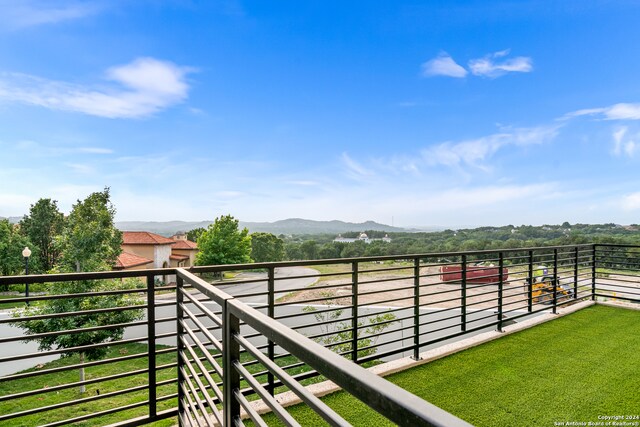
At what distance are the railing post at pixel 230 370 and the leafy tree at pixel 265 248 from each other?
4699 centimetres

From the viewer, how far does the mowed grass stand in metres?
2.32

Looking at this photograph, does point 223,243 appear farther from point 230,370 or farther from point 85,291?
point 230,370

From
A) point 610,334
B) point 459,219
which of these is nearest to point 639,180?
point 459,219

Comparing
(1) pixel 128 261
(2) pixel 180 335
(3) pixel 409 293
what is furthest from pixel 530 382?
(1) pixel 128 261

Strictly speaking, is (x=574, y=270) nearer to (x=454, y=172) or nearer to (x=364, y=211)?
(x=454, y=172)

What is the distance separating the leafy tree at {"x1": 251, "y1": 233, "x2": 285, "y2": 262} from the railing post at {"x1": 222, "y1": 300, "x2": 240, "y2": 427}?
154 ft

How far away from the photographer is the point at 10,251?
25.9 meters

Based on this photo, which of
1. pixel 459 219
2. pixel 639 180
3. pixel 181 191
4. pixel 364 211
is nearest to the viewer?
pixel 639 180

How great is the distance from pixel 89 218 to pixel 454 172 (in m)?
21.5

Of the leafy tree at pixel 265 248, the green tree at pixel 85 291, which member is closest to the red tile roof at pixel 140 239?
the leafy tree at pixel 265 248

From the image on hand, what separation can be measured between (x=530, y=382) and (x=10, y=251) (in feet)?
111

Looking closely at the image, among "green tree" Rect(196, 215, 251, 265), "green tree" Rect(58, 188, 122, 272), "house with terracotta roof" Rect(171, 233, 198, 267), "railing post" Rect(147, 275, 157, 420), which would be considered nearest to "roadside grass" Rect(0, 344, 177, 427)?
"green tree" Rect(58, 188, 122, 272)

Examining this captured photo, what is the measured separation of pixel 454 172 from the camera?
24.4 metres

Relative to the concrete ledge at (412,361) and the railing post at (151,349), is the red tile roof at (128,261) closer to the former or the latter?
the railing post at (151,349)
